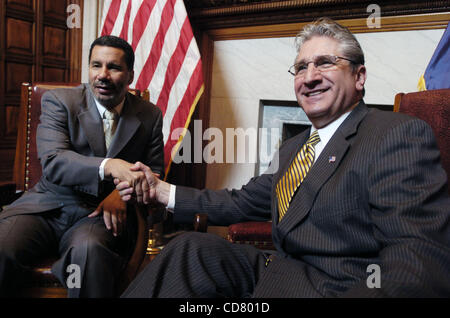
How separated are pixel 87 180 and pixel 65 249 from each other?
1.04ft

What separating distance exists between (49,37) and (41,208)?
280 cm

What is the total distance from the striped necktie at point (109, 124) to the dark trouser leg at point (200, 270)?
89 cm

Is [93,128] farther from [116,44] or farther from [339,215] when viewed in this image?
[339,215]

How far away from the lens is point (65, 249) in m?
1.62

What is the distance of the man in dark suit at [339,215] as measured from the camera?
911mm

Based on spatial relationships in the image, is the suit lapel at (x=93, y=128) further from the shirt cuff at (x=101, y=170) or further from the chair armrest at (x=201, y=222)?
the chair armrest at (x=201, y=222)

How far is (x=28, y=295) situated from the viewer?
152cm

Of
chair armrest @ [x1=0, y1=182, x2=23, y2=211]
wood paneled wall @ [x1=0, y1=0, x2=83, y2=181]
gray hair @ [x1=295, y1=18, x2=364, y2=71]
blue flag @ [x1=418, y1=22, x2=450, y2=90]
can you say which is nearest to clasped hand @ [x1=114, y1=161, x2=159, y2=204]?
chair armrest @ [x1=0, y1=182, x2=23, y2=211]

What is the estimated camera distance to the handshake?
1.61 m

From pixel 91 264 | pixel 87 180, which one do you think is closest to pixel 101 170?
pixel 87 180

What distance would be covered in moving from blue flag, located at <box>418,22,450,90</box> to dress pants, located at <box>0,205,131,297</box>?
1.80m

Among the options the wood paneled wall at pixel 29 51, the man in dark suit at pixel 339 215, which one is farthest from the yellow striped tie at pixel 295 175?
the wood paneled wall at pixel 29 51

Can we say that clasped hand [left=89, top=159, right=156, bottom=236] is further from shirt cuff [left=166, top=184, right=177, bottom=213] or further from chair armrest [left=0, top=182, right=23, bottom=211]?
chair armrest [left=0, top=182, right=23, bottom=211]
